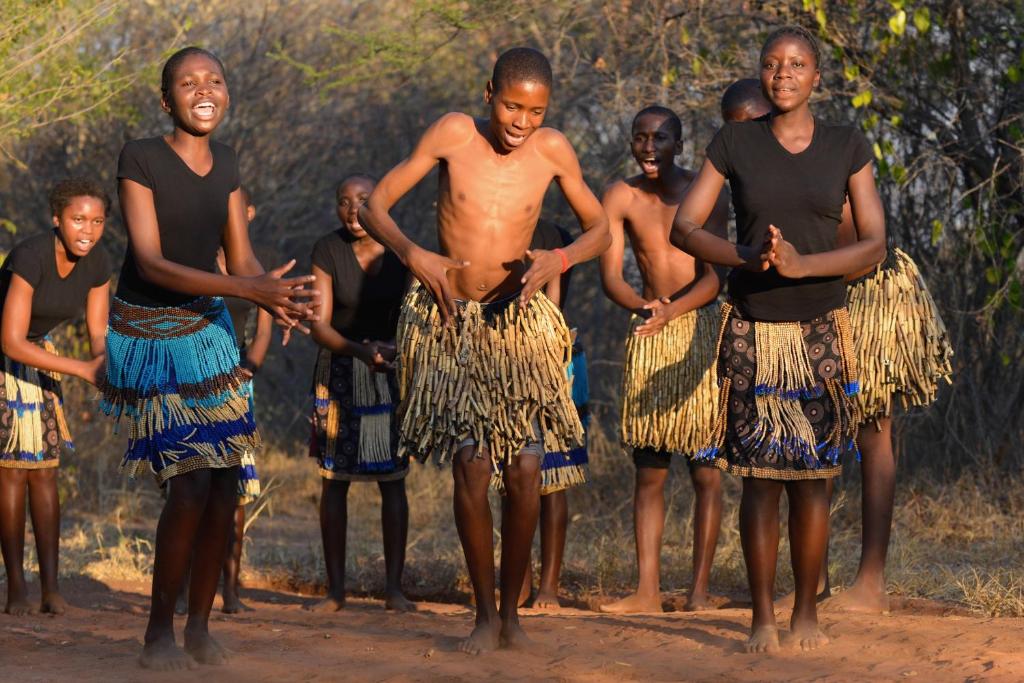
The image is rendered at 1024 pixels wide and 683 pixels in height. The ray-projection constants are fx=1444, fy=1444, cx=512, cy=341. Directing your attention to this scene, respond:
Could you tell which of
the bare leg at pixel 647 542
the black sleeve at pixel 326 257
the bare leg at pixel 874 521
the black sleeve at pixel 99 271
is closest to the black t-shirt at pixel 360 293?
the black sleeve at pixel 326 257

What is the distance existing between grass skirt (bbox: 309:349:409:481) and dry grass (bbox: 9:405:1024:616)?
1.05 metres

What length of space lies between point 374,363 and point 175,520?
6.12 ft

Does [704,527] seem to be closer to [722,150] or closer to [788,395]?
[788,395]

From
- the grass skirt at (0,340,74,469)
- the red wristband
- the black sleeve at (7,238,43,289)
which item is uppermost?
the black sleeve at (7,238,43,289)

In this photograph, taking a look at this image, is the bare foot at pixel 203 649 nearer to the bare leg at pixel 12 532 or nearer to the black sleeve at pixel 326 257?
the bare leg at pixel 12 532

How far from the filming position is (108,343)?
184 inches

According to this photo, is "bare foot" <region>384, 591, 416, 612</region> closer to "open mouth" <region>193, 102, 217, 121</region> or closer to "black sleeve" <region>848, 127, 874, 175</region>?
"open mouth" <region>193, 102, 217, 121</region>

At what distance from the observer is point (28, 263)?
5.89 m

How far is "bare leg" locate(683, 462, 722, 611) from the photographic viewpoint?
6266mm

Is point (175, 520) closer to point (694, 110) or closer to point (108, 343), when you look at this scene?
point (108, 343)

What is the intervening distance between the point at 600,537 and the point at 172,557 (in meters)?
3.94

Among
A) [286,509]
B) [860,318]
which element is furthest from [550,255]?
[286,509]

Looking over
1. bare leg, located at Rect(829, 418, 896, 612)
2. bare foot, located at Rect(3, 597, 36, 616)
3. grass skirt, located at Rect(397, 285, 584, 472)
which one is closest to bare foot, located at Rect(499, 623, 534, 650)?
grass skirt, located at Rect(397, 285, 584, 472)

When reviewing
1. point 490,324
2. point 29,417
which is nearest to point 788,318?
point 490,324
